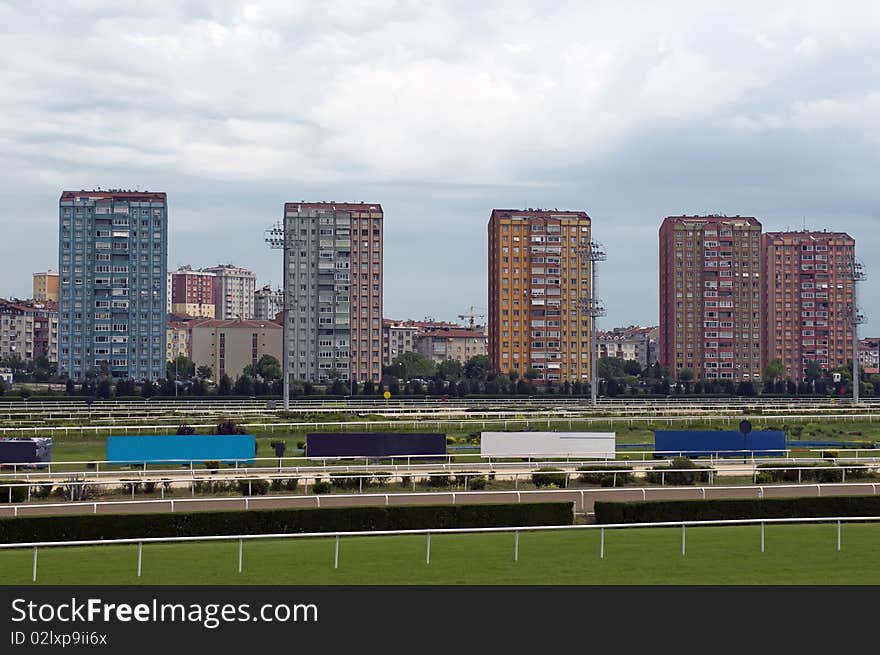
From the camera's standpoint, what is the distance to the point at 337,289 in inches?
4956

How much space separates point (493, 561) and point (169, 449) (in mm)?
19055

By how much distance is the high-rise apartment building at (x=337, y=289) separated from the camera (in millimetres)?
124938

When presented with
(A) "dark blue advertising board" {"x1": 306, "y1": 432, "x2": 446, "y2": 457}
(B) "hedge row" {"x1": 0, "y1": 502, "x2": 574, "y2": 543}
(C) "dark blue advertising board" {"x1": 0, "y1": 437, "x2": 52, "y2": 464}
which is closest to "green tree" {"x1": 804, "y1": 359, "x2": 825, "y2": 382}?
(A) "dark blue advertising board" {"x1": 306, "y1": 432, "x2": 446, "y2": 457}

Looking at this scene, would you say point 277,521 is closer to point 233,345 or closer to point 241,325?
point 233,345

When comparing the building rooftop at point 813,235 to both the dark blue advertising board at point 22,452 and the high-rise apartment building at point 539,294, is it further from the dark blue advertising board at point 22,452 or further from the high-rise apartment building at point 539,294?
the dark blue advertising board at point 22,452

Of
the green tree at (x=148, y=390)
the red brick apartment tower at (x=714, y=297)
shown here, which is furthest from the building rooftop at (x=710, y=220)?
the green tree at (x=148, y=390)

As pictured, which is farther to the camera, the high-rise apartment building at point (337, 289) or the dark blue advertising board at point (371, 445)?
the high-rise apartment building at point (337, 289)

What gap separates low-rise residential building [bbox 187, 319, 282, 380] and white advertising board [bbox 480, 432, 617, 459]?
12990 centimetres

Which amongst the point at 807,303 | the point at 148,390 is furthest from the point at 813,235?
the point at 148,390

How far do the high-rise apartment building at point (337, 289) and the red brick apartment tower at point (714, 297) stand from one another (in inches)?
1480

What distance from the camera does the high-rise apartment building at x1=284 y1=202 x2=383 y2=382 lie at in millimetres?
124938

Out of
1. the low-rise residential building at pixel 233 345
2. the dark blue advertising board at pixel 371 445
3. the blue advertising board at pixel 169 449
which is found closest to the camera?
the blue advertising board at pixel 169 449
